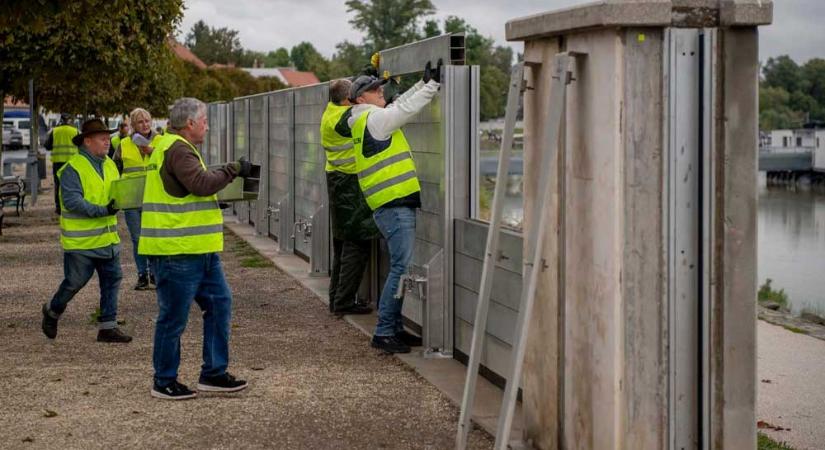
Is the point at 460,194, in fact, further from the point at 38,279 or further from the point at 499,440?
the point at 38,279

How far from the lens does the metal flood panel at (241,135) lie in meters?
21.1

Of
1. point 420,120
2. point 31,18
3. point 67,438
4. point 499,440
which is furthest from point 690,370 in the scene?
point 31,18

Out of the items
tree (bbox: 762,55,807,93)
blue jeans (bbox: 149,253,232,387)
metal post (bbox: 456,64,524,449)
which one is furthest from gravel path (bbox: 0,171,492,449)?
tree (bbox: 762,55,807,93)

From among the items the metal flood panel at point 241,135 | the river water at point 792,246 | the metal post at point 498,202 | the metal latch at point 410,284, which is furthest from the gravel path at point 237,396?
the metal flood panel at point 241,135

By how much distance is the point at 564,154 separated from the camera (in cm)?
560

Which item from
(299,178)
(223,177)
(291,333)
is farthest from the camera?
(299,178)

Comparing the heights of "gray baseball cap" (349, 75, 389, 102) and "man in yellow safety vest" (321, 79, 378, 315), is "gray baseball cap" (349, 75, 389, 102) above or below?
above

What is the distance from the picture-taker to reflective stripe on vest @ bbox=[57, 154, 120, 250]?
9.71m

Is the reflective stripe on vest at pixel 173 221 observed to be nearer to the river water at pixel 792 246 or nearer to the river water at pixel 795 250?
the river water at pixel 792 246

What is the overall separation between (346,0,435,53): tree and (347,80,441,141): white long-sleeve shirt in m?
122

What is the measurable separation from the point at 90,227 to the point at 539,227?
5.26m

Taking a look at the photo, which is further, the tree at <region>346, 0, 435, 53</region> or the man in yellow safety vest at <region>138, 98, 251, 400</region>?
the tree at <region>346, 0, 435, 53</region>

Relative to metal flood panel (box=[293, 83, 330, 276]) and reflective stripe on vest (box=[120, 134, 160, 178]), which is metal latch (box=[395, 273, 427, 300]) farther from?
reflective stripe on vest (box=[120, 134, 160, 178])

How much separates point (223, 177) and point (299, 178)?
8.15m
